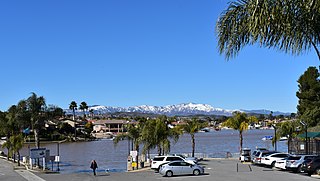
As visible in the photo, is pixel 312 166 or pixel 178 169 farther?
pixel 178 169

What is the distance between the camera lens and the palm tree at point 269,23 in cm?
1289

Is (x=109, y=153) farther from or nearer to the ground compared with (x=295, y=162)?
nearer to the ground

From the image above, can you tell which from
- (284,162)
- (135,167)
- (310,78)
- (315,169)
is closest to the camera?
(315,169)

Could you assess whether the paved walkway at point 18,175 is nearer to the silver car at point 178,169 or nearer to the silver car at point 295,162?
the silver car at point 178,169

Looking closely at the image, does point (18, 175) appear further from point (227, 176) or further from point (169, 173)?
point (227, 176)

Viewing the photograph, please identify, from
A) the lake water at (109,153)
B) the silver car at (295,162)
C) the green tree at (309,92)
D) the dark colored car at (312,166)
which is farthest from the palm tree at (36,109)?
the dark colored car at (312,166)

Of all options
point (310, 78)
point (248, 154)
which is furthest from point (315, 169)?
point (310, 78)

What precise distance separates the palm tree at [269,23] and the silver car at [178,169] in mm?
22685

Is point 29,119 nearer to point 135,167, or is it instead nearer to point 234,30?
point 135,167

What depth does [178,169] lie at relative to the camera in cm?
3678

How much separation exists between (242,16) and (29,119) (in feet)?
263

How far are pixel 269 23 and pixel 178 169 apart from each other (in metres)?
24.9

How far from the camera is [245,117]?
63.0 m

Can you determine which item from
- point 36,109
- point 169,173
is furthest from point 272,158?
point 36,109
